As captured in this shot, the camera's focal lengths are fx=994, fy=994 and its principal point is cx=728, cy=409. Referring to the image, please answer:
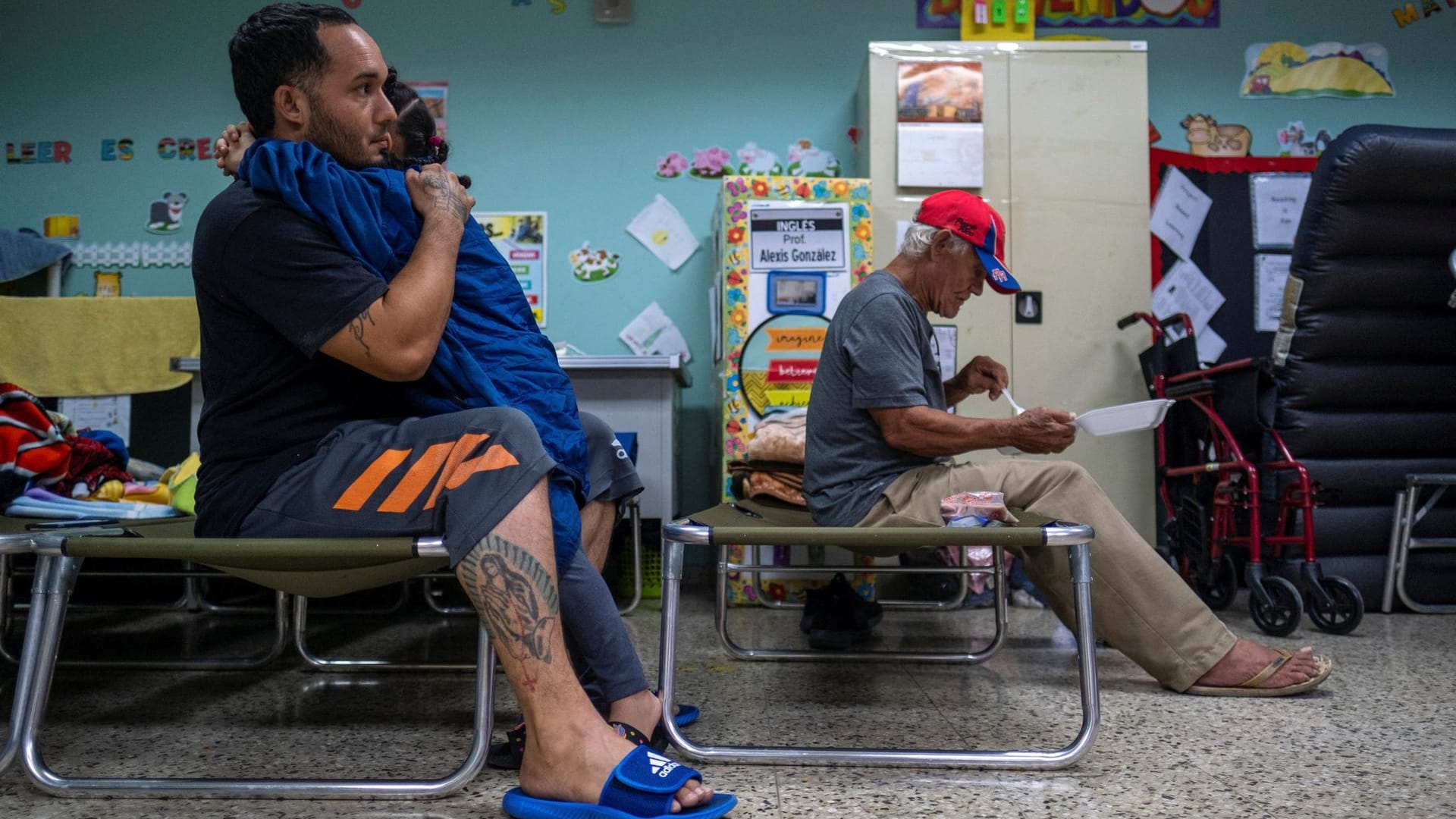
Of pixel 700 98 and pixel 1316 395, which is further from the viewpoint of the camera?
pixel 700 98

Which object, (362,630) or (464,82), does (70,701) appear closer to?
(362,630)

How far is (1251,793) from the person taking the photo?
1320mm

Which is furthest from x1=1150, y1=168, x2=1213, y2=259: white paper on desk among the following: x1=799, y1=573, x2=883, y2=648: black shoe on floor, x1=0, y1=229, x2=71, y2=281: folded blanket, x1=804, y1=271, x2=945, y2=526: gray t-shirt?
x1=0, y1=229, x2=71, y2=281: folded blanket

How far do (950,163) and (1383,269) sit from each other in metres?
1.28

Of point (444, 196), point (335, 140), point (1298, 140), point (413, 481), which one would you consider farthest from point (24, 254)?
point (1298, 140)

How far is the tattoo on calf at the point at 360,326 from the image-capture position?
1220 mm

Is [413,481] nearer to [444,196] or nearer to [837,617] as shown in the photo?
[444,196]

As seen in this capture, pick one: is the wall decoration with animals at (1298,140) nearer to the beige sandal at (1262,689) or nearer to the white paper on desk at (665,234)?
the white paper on desk at (665,234)

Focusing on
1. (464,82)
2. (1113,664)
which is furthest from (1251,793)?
(464,82)

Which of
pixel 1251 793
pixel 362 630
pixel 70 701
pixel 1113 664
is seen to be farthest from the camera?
pixel 362 630

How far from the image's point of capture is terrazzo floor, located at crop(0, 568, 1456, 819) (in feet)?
4.25

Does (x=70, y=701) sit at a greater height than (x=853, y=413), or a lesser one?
lesser

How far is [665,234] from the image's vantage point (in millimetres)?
3725

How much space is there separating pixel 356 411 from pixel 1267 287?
11.6 ft
